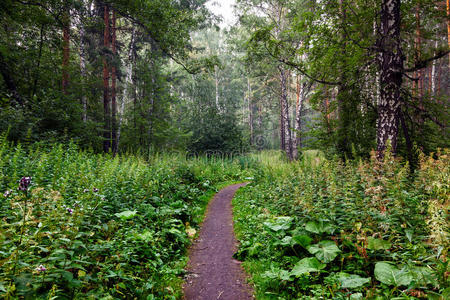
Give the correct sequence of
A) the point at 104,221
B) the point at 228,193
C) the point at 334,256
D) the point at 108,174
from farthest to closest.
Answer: the point at 228,193 < the point at 108,174 < the point at 104,221 < the point at 334,256

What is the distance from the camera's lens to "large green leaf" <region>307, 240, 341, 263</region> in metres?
3.00

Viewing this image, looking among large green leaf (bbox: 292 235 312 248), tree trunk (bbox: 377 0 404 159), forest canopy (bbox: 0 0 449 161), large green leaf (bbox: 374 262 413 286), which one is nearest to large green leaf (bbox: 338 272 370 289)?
large green leaf (bbox: 374 262 413 286)

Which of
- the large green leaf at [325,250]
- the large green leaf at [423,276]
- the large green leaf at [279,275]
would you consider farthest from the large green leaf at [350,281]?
the large green leaf at [279,275]

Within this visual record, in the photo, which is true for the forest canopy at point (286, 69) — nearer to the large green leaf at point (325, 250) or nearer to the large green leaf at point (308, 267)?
the large green leaf at point (325, 250)

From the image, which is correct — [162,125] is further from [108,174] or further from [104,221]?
[104,221]

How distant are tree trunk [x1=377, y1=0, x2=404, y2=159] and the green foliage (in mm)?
5376

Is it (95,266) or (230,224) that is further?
(230,224)

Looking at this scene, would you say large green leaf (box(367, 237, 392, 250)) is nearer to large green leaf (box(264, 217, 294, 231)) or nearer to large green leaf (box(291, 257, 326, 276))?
large green leaf (box(291, 257, 326, 276))

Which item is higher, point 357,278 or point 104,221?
point 104,221

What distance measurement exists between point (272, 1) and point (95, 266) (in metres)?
21.9

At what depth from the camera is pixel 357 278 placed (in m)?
2.57

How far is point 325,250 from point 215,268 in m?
1.91

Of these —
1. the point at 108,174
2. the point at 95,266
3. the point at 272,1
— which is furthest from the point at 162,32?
the point at 272,1

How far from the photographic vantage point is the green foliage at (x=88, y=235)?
194 centimetres
